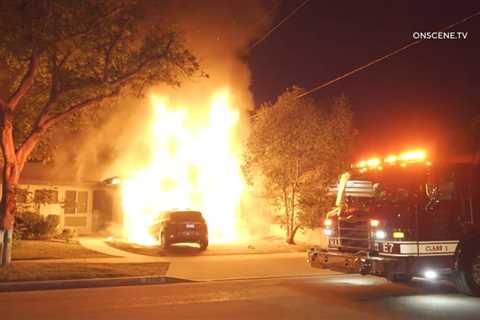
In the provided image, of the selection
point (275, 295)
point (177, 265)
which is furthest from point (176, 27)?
point (275, 295)

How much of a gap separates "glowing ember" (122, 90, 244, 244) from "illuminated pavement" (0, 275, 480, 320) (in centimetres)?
1473

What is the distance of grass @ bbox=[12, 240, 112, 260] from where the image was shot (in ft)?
49.8

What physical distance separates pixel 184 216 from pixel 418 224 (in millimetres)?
10686

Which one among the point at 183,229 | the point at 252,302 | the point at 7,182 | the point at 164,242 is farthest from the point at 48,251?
the point at 252,302

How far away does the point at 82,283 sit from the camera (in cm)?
1149

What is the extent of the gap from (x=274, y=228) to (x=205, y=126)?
6860 millimetres

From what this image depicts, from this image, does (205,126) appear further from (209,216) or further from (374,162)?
(374,162)

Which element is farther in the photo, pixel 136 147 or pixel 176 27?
pixel 136 147

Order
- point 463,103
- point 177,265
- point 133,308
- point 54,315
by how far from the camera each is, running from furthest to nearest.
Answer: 1. point 463,103
2. point 177,265
3. point 133,308
4. point 54,315

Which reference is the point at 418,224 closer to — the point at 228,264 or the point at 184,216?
the point at 228,264

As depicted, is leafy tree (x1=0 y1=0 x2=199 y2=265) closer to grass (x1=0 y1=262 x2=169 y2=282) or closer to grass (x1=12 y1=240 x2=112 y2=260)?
grass (x1=0 y1=262 x2=169 y2=282)

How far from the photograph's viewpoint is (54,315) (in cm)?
822

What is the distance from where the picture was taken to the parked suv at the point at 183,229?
729 inches

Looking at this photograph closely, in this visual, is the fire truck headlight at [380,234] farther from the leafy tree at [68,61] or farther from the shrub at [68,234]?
the shrub at [68,234]
